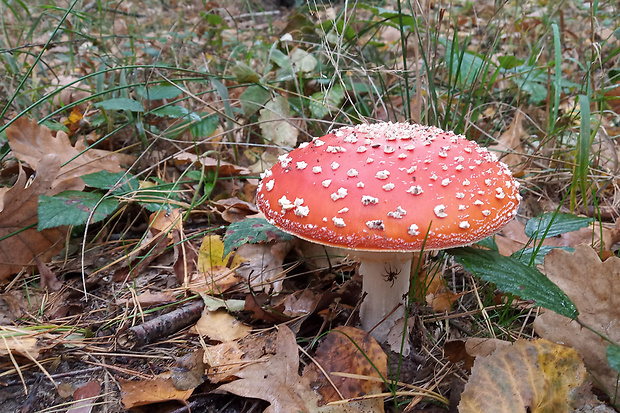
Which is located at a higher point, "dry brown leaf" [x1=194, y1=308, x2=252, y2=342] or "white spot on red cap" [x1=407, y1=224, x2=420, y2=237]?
"white spot on red cap" [x1=407, y1=224, x2=420, y2=237]

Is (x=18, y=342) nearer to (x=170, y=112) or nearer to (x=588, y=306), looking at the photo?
(x=170, y=112)

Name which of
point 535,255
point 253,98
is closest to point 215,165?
point 253,98

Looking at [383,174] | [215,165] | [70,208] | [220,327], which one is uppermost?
[383,174]

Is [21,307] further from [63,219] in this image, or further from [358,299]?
[358,299]

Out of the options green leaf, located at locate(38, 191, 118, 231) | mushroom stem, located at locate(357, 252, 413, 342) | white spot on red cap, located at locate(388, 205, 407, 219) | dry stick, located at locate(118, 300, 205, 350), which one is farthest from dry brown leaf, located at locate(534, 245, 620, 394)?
green leaf, located at locate(38, 191, 118, 231)

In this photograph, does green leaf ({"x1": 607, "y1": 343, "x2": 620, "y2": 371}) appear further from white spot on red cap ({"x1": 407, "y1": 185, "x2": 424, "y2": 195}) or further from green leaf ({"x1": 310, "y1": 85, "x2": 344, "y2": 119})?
green leaf ({"x1": 310, "y1": 85, "x2": 344, "y2": 119})

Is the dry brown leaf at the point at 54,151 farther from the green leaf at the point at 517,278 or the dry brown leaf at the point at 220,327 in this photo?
the green leaf at the point at 517,278

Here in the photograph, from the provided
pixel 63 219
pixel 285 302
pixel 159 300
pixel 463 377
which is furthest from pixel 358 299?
pixel 63 219
